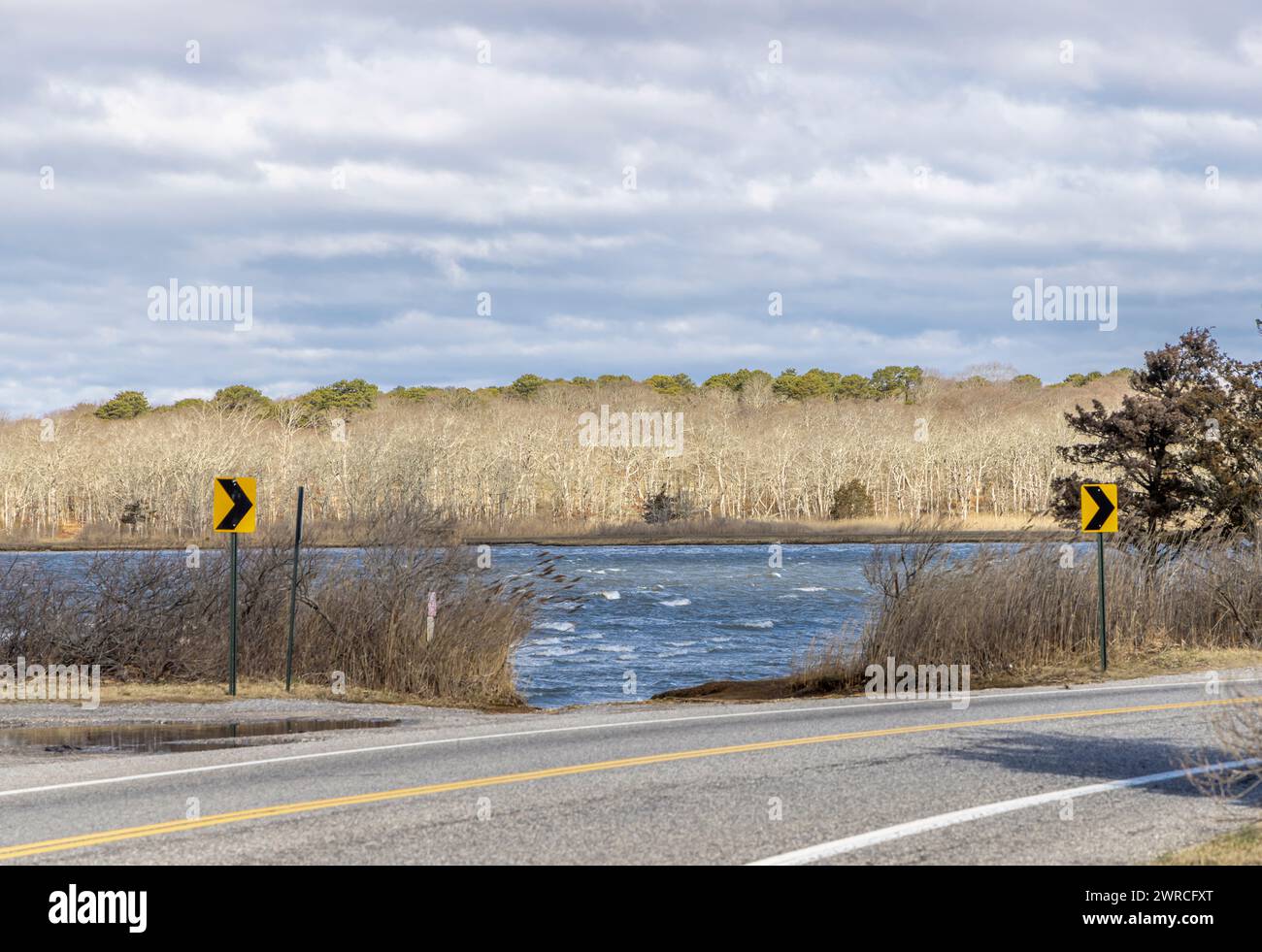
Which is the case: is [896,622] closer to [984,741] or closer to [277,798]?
[984,741]

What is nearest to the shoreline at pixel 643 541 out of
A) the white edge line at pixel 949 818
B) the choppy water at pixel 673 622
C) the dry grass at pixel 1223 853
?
the choppy water at pixel 673 622

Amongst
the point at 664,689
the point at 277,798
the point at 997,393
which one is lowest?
the point at 664,689

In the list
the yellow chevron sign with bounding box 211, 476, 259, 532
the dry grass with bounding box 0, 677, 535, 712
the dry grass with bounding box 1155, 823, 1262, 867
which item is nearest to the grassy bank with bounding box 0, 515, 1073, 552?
the dry grass with bounding box 0, 677, 535, 712

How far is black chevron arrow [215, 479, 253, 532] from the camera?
18.0 m

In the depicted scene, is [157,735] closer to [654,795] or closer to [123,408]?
[654,795]

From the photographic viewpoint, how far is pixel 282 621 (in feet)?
68.8

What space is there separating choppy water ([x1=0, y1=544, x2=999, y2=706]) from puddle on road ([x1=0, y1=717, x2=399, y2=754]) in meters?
7.35

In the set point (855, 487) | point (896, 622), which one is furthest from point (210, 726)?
point (855, 487)

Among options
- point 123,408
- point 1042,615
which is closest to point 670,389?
point 123,408

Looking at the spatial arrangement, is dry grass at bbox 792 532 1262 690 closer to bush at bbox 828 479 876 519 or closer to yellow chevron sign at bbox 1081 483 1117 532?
yellow chevron sign at bbox 1081 483 1117 532

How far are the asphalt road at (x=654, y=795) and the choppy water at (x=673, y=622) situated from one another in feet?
33.2

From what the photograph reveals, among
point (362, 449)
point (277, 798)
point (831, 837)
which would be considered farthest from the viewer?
point (362, 449)
